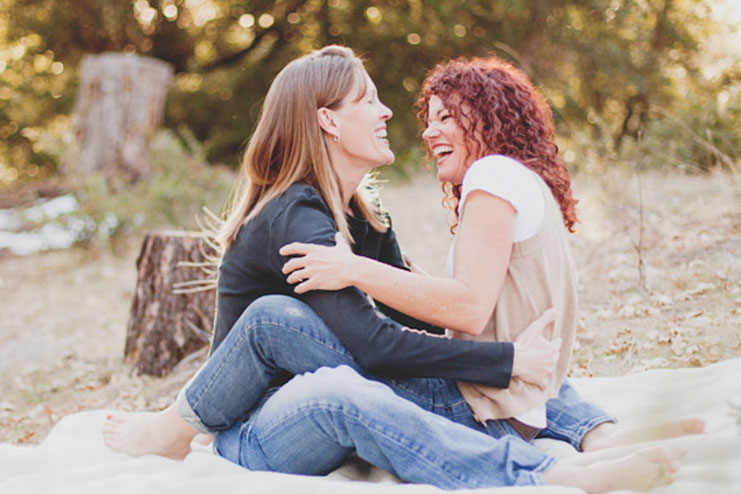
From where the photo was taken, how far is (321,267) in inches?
81.0

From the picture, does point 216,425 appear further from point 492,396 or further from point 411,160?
point 411,160

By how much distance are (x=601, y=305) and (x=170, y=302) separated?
7.17ft

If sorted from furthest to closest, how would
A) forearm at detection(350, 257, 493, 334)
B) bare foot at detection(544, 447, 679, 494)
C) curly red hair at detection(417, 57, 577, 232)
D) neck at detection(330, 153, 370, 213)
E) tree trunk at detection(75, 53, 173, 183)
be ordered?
1. tree trunk at detection(75, 53, 173, 183)
2. neck at detection(330, 153, 370, 213)
3. curly red hair at detection(417, 57, 577, 232)
4. forearm at detection(350, 257, 493, 334)
5. bare foot at detection(544, 447, 679, 494)

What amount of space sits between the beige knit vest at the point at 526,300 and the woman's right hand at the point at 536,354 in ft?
0.12

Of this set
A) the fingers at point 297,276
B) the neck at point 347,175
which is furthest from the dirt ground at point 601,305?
the fingers at point 297,276

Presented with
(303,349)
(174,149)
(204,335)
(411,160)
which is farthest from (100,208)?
(303,349)

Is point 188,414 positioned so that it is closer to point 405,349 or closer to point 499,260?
point 405,349

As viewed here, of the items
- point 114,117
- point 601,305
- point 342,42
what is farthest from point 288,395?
point 342,42

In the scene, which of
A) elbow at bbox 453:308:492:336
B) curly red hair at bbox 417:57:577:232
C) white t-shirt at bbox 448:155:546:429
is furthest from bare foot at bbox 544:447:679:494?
curly red hair at bbox 417:57:577:232

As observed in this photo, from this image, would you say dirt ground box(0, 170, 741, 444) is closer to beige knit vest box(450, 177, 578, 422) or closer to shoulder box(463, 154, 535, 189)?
beige knit vest box(450, 177, 578, 422)

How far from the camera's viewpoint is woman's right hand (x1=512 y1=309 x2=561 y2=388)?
2.03m

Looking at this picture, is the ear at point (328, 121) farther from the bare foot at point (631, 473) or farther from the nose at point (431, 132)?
the bare foot at point (631, 473)

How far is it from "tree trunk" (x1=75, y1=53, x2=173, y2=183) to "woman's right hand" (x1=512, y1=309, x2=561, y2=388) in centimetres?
596

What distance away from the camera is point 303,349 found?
6.91 ft
